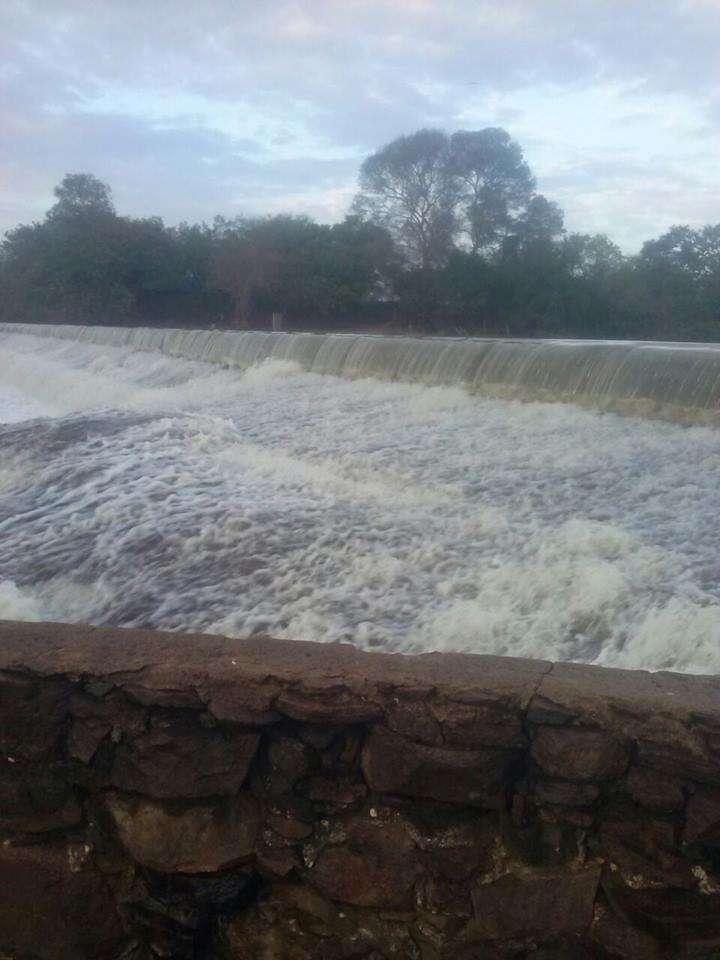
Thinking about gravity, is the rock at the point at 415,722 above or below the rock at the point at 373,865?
above

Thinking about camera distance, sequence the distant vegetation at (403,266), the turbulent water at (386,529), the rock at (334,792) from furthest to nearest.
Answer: the distant vegetation at (403,266), the turbulent water at (386,529), the rock at (334,792)

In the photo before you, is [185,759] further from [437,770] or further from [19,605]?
[19,605]

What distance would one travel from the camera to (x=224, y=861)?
219cm

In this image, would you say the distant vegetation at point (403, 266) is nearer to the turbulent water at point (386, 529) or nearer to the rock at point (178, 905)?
the turbulent water at point (386, 529)

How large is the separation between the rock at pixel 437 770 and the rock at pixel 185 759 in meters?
0.28

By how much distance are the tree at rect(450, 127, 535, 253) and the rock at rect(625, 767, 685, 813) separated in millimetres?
29289

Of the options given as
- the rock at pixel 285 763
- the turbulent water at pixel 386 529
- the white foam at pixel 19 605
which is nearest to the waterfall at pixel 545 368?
the turbulent water at pixel 386 529

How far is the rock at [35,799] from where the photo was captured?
227cm

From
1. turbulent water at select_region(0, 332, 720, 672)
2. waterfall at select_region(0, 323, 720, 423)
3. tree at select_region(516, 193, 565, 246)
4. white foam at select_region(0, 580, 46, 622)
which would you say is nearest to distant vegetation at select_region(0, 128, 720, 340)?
tree at select_region(516, 193, 565, 246)

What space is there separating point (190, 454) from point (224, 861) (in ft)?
15.0

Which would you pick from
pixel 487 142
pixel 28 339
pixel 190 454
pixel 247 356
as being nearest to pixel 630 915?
pixel 190 454

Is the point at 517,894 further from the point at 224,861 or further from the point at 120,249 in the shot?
the point at 120,249

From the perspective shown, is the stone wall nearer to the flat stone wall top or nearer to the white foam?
the flat stone wall top

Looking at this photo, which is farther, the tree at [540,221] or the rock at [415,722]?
the tree at [540,221]
